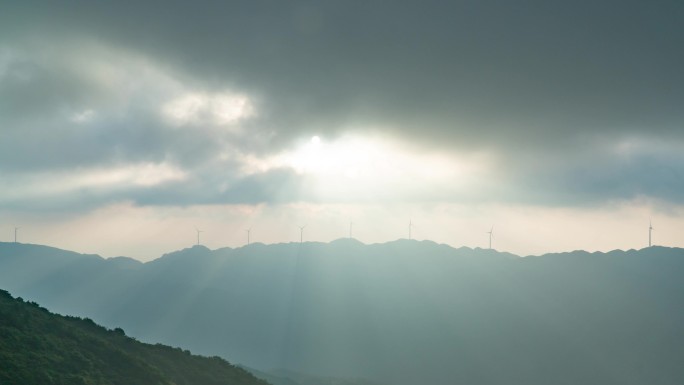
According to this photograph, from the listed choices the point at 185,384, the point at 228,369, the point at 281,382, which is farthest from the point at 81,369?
the point at 281,382

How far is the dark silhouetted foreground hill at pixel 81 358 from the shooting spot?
55531mm

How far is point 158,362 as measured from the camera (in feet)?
246

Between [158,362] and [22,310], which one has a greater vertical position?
[22,310]

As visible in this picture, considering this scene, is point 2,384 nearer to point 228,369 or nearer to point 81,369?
point 81,369

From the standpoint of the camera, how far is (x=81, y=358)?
205 feet

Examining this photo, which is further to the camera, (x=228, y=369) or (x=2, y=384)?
(x=228, y=369)

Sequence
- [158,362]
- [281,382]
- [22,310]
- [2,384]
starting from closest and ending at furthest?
1. [2,384]
2. [22,310]
3. [158,362]
4. [281,382]

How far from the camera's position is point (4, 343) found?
57.5 metres

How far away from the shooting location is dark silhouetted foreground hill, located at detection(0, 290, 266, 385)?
55.5 m

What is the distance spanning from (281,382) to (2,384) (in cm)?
12491

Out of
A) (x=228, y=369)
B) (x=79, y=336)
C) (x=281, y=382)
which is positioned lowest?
(x=281, y=382)

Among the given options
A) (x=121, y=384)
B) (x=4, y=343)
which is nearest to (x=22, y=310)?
(x=4, y=343)

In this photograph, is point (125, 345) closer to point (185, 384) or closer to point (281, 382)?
point (185, 384)

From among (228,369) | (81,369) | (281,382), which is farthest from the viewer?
(281,382)
